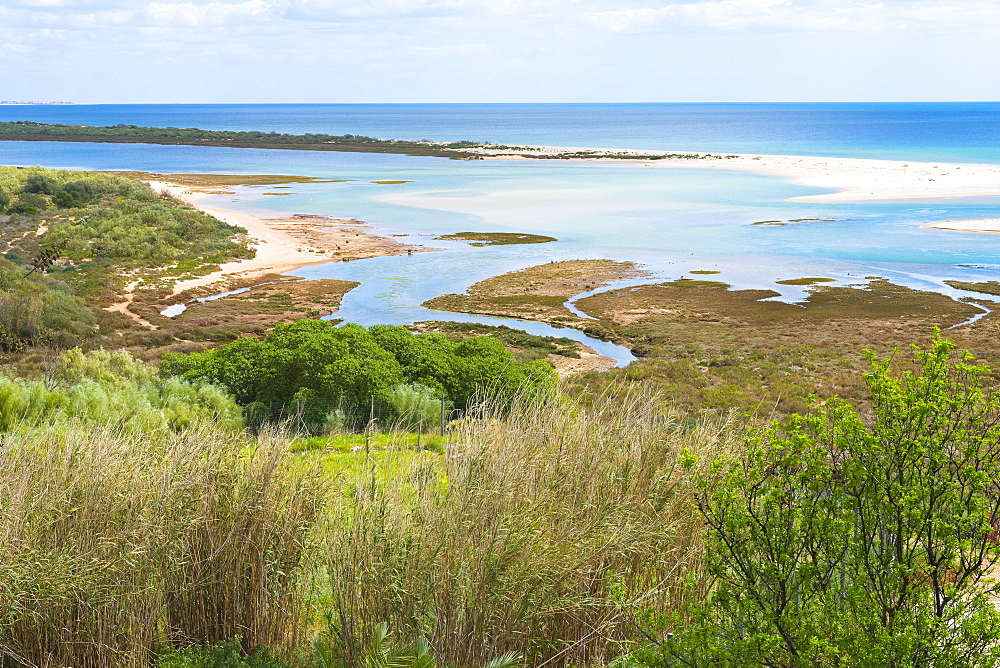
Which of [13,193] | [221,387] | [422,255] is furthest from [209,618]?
[13,193]

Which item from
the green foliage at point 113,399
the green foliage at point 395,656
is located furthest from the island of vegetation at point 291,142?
the green foliage at point 395,656

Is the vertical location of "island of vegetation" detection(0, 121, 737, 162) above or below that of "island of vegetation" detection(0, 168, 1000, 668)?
above

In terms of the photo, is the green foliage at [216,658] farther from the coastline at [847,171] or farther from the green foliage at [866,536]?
the coastline at [847,171]

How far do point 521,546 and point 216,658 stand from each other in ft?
8.29

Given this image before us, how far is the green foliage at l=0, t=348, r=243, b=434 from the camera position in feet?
33.7

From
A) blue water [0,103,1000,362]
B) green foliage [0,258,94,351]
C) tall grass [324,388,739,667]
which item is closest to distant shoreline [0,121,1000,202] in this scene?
blue water [0,103,1000,362]

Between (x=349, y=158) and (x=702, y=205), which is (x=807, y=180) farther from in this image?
(x=349, y=158)

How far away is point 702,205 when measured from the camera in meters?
64.2

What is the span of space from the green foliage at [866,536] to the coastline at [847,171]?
6717 cm

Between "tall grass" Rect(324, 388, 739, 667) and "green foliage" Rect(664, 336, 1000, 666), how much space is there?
524 mm

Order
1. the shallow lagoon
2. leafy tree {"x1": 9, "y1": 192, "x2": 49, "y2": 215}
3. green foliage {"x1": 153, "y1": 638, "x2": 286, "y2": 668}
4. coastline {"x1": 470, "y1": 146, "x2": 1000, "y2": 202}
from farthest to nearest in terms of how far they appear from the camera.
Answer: coastline {"x1": 470, "y1": 146, "x2": 1000, "y2": 202} → leafy tree {"x1": 9, "y1": 192, "x2": 49, "y2": 215} → the shallow lagoon → green foliage {"x1": 153, "y1": 638, "x2": 286, "y2": 668}

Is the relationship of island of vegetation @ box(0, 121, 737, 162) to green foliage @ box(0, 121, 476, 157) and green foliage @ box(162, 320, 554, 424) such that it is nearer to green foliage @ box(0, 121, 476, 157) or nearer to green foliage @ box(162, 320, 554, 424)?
→ green foliage @ box(0, 121, 476, 157)

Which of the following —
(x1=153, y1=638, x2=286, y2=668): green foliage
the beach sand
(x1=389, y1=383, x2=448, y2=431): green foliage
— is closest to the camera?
(x1=153, y1=638, x2=286, y2=668): green foliage

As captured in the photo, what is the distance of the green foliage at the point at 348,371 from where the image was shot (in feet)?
49.3
